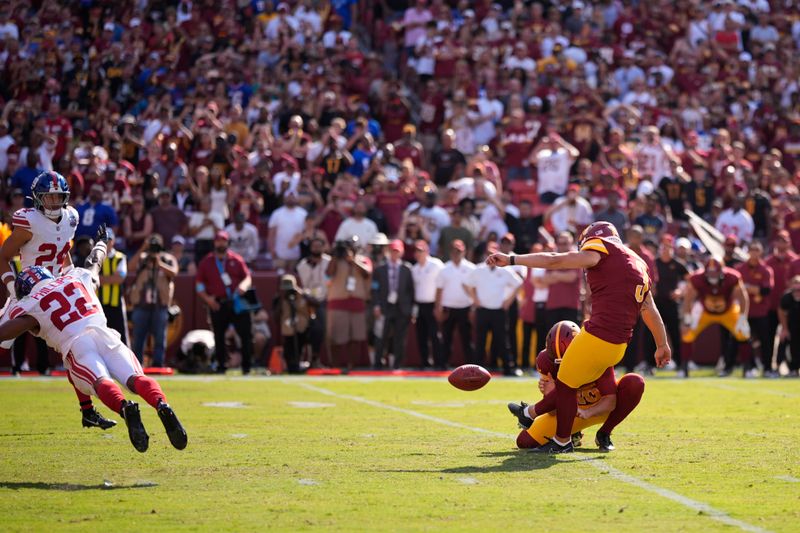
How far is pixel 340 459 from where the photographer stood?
914cm

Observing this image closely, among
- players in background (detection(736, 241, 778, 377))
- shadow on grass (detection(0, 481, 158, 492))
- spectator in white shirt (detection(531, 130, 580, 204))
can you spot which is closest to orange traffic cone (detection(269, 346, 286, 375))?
spectator in white shirt (detection(531, 130, 580, 204))

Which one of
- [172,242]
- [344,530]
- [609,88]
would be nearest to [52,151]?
[172,242]

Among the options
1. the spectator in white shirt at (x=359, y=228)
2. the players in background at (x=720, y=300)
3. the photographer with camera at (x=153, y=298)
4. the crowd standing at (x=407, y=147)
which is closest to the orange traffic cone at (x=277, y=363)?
the crowd standing at (x=407, y=147)

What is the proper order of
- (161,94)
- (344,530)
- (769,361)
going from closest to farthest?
(344,530), (769,361), (161,94)

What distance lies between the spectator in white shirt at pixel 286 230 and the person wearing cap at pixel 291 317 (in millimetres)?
1303

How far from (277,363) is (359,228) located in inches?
103

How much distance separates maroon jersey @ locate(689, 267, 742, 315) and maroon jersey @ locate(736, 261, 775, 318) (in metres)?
0.54

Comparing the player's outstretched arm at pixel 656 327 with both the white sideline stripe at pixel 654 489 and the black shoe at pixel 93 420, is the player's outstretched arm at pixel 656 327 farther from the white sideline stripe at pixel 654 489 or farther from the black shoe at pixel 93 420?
the black shoe at pixel 93 420

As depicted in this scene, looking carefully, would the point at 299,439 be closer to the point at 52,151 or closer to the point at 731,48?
the point at 52,151

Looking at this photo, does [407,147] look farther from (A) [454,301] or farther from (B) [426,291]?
(A) [454,301]

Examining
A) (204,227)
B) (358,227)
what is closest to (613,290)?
(358,227)

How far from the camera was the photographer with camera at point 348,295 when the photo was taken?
19.6 metres

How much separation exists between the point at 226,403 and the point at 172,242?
273 inches

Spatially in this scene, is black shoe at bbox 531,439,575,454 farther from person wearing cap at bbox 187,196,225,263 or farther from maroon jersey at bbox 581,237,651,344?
person wearing cap at bbox 187,196,225,263
